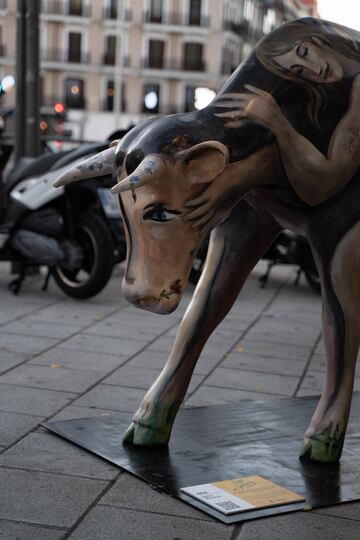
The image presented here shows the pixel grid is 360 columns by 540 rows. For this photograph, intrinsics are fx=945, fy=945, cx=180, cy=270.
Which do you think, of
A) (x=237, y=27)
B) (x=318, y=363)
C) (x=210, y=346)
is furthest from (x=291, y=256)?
(x=237, y=27)

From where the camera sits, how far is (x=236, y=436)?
171 inches

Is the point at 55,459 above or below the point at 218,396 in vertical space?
above

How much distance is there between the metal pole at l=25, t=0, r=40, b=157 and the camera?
33.9 feet

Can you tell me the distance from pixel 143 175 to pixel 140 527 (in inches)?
48.8

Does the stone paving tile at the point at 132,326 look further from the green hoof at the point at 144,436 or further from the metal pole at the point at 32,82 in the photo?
the metal pole at the point at 32,82

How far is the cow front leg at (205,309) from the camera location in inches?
165

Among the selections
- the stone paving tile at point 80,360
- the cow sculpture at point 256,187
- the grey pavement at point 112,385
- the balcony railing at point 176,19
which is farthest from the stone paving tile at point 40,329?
the balcony railing at point 176,19

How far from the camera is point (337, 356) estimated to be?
13.2 feet

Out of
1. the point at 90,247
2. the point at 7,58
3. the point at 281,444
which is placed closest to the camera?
the point at 281,444

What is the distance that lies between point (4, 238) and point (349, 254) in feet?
17.0

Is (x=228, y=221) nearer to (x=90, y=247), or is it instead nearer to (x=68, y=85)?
(x=90, y=247)

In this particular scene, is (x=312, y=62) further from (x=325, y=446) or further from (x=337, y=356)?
(x=325, y=446)

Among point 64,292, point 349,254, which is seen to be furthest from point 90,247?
point 349,254

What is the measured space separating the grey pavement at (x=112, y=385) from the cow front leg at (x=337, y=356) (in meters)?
0.46
